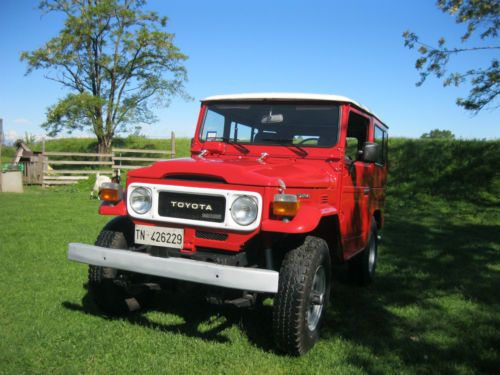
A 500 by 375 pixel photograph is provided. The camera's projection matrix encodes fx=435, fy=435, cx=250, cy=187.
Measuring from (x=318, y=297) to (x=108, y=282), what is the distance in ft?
6.01

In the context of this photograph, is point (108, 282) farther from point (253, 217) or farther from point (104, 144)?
point (104, 144)

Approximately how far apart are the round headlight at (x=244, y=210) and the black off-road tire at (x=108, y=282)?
3.96ft

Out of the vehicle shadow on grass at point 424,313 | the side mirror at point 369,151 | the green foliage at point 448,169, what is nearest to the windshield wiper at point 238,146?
the side mirror at point 369,151

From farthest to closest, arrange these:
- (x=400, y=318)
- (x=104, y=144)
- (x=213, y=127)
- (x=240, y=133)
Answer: (x=104, y=144) → (x=213, y=127) → (x=240, y=133) → (x=400, y=318)

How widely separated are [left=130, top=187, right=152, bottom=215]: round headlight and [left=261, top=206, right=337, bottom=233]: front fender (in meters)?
1.03

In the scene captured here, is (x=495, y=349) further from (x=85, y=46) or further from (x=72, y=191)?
(x=85, y=46)

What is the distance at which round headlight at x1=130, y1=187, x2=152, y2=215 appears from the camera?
11.9 ft

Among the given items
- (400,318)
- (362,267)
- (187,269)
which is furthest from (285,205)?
(362,267)

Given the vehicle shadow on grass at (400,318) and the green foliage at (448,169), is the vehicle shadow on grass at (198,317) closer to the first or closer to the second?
the vehicle shadow on grass at (400,318)

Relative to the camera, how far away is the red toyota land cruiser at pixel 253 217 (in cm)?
321

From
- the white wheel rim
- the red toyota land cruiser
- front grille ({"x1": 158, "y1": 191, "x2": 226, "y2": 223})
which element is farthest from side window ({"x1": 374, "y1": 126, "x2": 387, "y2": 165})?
front grille ({"x1": 158, "y1": 191, "x2": 226, "y2": 223})

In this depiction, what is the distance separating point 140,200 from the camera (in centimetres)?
367

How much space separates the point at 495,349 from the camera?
3723mm

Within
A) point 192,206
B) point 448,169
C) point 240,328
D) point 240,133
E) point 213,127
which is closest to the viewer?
point 192,206
